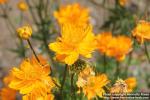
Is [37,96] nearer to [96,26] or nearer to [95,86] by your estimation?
[95,86]

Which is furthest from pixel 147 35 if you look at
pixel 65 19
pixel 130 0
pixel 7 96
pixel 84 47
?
pixel 130 0

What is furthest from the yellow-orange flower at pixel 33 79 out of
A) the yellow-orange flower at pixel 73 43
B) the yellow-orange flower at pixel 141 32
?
the yellow-orange flower at pixel 141 32

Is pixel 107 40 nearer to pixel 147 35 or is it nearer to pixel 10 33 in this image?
pixel 147 35

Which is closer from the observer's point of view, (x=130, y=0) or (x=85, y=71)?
(x=85, y=71)

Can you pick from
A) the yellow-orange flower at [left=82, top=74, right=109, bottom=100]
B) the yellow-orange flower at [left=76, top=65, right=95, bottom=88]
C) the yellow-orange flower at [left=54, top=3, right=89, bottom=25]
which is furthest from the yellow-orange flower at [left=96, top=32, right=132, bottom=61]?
the yellow-orange flower at [left=76, top=65, right=95, bottom=88]

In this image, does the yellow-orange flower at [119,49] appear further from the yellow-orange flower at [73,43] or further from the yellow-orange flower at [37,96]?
the yellow-orange flower at [37,96]

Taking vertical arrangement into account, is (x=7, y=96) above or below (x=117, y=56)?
below

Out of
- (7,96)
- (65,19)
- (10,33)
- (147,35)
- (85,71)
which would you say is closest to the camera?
(85,71)

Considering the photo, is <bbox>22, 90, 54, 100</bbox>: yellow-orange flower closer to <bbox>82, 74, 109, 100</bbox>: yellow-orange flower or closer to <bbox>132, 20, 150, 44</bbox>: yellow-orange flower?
<bbox>82, 74, 109, 100</bbox>: yellow-orange flower
